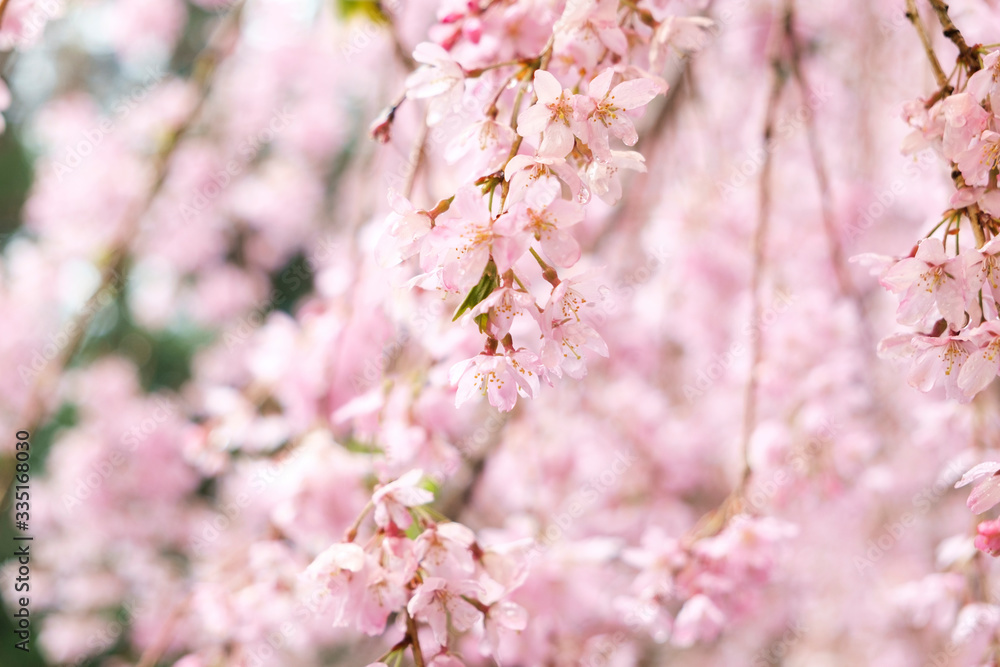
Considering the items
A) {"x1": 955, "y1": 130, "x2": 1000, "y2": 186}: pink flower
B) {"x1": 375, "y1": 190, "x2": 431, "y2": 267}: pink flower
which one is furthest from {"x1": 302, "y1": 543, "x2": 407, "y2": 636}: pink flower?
{"x1": 955, "y1": 130, "x2": 1000, "y2": 186}: pink flower

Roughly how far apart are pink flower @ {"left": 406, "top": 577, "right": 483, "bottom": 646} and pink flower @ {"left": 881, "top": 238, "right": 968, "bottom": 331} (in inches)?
18.5

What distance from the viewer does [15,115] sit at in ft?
12.1

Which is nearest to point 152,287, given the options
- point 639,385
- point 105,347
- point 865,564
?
point 105,347

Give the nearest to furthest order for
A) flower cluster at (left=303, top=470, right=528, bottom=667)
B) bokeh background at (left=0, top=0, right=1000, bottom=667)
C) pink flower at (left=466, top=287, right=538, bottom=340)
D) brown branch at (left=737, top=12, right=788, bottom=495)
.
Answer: pink flower at (left=466, top=287, right=538, bottom=340), flower cluster at (left=303, top=470, right=528, bottom=667), brown branch at (left=737, top=12, right=788, bottom=495), bokeh background at (left=0, top=0, right=1000, bottom=667)

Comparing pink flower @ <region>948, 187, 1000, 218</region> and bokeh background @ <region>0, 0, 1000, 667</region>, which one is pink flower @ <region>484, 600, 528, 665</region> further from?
pink flower @ <region>948, 187, 1000, 218</region>

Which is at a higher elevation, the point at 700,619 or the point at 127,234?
the point at 127,234

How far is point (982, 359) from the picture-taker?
59cm

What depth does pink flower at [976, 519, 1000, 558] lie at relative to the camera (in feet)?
2.17

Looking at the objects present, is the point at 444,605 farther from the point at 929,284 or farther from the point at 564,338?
the point at 929,284

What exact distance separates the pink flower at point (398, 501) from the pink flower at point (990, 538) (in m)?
0.52

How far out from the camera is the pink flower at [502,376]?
0.61m

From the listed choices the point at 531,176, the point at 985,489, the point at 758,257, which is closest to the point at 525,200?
the point at 531,176

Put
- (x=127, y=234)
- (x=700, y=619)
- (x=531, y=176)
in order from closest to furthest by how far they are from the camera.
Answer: (x=531, y=176)
(x=700, y=619)
(x=127, y=234)

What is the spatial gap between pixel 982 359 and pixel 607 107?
38 cm
